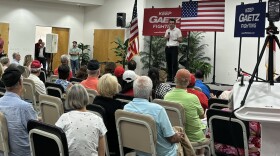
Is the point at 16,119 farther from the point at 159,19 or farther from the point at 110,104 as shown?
the point at 159,19

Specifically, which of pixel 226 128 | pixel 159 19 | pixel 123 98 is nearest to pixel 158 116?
pixel 226 128

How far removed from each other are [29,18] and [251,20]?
10022mm

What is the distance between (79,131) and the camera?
110 inches

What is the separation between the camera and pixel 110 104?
3834 millimetres

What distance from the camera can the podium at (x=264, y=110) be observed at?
1.28m

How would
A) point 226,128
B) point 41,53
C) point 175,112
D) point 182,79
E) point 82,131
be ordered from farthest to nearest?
point 41,53 → point 182,79 → point 175,112 → point 226,128 → point 82,131

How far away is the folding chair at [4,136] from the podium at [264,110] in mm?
1981

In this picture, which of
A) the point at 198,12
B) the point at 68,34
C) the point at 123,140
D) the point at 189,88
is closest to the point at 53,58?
the point at 68,34

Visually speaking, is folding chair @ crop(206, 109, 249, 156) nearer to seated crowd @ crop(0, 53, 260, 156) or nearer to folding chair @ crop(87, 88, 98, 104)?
seated crowd @ crop(0, 53, 260, 156)

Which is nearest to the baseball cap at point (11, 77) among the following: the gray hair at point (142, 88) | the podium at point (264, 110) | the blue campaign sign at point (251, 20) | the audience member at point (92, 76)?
the gray hair at point (142, 88)

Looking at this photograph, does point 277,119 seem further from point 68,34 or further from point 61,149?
point 68,34

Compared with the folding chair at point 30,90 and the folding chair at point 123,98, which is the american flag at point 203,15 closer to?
the folding chair at point 30,90

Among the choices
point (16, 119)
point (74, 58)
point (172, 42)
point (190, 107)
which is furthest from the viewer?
point (74, 58)

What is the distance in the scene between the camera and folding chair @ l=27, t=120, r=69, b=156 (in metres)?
2.32
